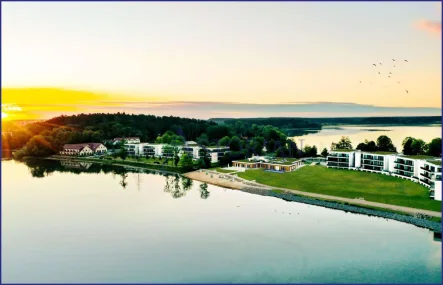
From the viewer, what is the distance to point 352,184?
16.2m

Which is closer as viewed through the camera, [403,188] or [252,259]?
[252,259]

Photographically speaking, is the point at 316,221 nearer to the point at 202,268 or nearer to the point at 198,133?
the point at 202,268

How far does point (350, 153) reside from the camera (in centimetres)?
2022

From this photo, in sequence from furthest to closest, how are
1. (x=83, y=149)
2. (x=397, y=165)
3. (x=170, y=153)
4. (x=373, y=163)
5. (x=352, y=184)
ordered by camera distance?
1. (x=83, y=149)
2. (x=170, y=153)
3. (x=373, y=163)
4. (x=397, y=165)
5. (x=352, y=184)

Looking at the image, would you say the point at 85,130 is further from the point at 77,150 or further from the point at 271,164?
the point at 271,164

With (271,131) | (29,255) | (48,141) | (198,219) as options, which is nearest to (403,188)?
(198,219)

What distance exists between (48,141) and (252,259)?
2741 centimetres

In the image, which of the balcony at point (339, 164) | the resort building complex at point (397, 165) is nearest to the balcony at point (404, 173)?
the resort building complex at point (397, 165)

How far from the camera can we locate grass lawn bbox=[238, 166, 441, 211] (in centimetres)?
1334

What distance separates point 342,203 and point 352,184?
287cm

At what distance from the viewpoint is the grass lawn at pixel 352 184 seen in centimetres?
1334

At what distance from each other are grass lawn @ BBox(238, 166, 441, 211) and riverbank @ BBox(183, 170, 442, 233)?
448 mm

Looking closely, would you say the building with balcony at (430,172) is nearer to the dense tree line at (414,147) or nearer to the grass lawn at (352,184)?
the grass lawn at (352,184)

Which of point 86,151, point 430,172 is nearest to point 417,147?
point 430,172
